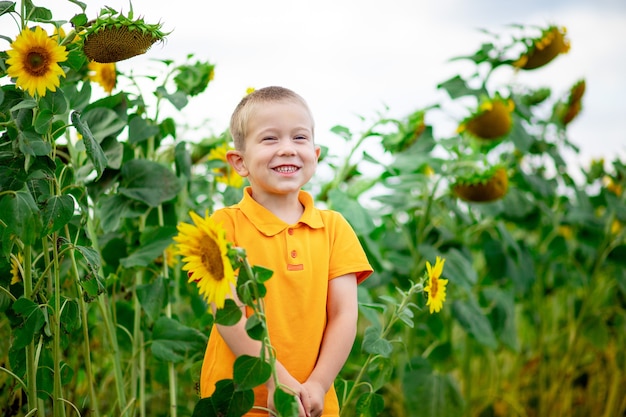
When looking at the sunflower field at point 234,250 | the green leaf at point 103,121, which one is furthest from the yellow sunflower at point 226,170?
the green leaf at point 103,121

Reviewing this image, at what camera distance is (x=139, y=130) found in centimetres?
129

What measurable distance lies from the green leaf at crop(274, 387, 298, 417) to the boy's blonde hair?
36cm

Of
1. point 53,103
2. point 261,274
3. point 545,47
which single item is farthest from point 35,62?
point 545,47

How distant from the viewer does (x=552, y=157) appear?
2172 millimetres

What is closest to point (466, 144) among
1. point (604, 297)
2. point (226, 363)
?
point (604, 297)

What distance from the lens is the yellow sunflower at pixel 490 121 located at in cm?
175

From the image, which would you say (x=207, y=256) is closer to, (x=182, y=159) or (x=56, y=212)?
(x=56, y=212)

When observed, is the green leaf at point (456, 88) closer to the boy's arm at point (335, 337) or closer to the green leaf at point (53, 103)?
the boy's arm at point (335, 337)

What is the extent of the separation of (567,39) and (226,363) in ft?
4.29

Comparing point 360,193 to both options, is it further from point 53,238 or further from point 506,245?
point 53,238

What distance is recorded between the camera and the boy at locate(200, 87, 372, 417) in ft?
3.13

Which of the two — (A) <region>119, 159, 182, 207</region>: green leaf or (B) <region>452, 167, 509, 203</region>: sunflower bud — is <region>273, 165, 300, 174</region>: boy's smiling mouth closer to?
(A) <region>119, 159, 182, 207</region>: green leaf

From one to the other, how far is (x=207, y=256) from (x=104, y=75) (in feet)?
2.07

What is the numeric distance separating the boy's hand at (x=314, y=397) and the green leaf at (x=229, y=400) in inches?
3.1
